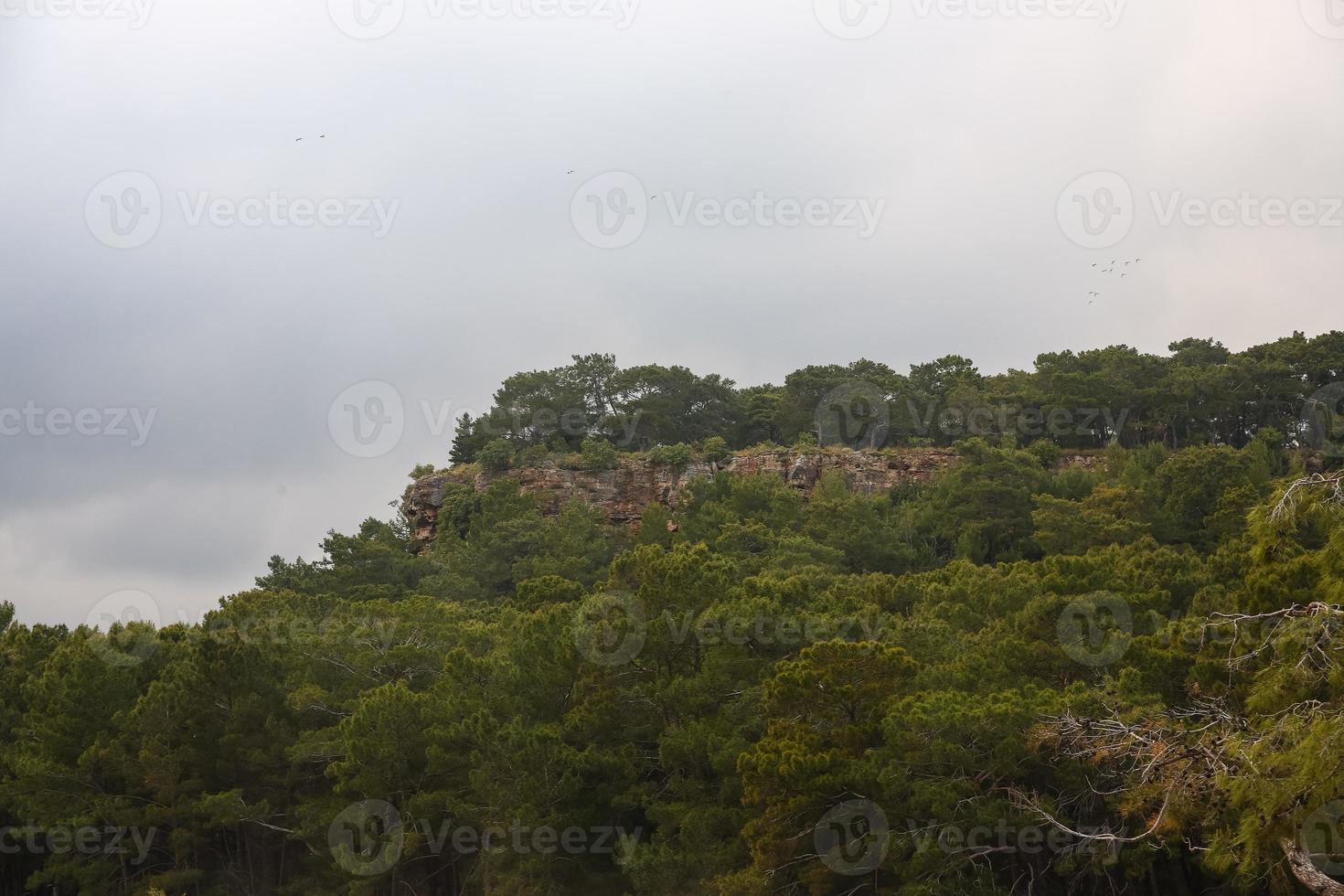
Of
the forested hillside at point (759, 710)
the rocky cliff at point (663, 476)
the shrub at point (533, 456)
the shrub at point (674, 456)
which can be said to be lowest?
the forested hillside at point (759, 710)

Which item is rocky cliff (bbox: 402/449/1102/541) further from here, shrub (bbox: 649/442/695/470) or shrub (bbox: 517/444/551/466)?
shrub (bbox: 517/444/551/466)

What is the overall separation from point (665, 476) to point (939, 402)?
17.5 metres

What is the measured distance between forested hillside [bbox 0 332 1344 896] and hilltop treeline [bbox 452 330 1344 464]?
806 centimetres

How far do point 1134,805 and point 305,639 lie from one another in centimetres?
2628

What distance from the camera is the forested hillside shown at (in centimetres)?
1428

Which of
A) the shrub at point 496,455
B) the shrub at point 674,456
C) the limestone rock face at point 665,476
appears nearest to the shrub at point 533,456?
the limestone rock face at point 665,476

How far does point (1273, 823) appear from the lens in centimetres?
1121

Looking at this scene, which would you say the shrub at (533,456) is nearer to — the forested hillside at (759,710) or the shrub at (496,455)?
the shrub at (496,455)

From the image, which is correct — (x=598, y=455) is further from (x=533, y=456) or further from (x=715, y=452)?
(x=715, y=452)

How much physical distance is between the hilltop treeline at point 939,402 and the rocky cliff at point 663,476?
11.7 feet

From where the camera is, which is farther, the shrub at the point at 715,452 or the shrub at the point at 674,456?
the shrub at the point at 715,452

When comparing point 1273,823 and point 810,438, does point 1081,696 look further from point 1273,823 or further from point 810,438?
point 810,438

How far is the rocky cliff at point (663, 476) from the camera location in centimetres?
6175

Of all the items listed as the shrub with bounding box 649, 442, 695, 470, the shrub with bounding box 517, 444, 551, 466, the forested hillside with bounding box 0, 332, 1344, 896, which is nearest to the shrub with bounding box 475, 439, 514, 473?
the shrub with bounding box 517, 444, 551, 466
